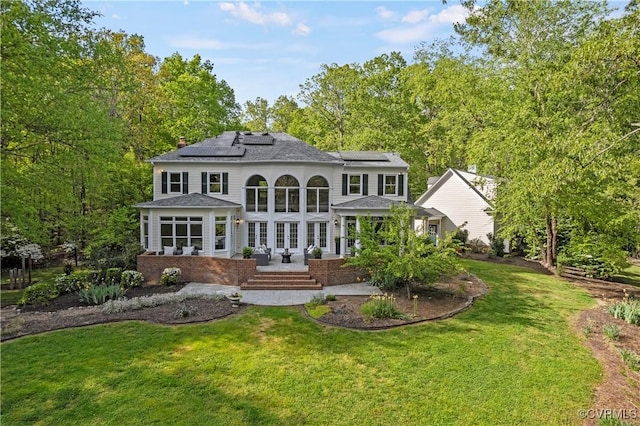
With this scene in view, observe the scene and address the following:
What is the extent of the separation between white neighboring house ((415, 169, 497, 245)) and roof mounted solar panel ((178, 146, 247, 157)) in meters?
13.4

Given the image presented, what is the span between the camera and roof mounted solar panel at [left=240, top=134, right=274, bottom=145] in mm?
21203

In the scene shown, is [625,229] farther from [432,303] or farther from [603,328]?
[432,303]

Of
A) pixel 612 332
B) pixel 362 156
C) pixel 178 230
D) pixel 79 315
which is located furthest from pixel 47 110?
pixel 612 332

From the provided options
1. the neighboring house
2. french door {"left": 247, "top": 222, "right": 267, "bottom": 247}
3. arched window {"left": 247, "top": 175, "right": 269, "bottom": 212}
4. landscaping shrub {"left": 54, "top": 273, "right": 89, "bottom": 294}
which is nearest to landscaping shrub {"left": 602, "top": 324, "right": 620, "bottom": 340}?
the neighboring house

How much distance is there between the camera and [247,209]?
19.3 meters

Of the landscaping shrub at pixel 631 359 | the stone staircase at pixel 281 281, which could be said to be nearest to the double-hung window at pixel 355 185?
the stone staircase at pixel 281 281

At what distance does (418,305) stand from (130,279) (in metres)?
12.0

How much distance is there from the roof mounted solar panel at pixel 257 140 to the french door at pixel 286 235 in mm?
5595

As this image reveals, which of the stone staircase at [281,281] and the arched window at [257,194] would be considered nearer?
the stone staircase at [281,281]

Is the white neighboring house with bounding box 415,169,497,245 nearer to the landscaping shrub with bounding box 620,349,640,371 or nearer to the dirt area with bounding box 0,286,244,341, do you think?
the landscaping shrub with bounding box 620,349,640,371

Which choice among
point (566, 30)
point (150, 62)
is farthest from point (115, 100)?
point (566, 30)

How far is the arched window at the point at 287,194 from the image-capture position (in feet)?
62.1

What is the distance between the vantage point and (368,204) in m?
18.7

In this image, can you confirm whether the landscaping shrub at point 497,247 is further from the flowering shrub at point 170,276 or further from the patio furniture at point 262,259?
the flowering shrub at point 170,276
